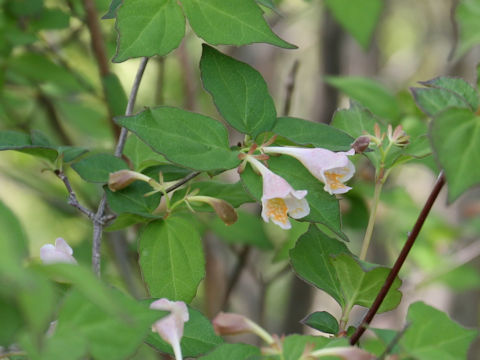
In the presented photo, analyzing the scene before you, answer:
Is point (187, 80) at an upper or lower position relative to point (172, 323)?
lower

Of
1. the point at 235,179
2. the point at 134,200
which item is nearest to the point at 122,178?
the point at 134,200

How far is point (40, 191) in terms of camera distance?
1796mm

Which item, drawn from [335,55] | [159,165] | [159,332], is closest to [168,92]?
[335,55]

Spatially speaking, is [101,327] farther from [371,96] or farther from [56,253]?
[371,96]

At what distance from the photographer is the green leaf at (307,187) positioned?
0.70m

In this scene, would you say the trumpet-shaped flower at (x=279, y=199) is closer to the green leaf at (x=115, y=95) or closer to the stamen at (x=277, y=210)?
the stamen at (x=277, y=210)

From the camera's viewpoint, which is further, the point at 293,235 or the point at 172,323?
the point at 293,235

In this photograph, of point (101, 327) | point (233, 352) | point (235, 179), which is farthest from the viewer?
point (235, 179)

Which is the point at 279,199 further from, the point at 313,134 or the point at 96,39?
the point at 96,39

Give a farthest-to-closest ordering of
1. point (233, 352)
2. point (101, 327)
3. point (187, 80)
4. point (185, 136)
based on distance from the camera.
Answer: point (187, 80), point (185, 136), point (233, 352), point (101, 327)

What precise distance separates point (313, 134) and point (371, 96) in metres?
0.59

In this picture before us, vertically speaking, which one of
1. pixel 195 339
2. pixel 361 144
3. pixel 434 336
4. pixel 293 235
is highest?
pixel 361 144

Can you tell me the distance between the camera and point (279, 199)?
71cm

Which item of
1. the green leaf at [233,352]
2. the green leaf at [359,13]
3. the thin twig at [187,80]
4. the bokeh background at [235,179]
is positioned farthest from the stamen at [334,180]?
the thin twig at [187,80]
